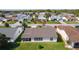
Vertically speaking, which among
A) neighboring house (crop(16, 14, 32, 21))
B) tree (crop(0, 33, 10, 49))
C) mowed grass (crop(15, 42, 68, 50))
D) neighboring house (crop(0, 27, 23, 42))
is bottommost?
mowed grass (crop(15, 42, 68, 50))

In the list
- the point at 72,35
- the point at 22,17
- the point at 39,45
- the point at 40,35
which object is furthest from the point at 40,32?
the point at 72,35

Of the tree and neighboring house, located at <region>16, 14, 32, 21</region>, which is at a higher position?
neighboring house, located at <region>16, 14, 32, 21</region>

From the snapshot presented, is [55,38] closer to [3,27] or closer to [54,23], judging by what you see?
[54,23]

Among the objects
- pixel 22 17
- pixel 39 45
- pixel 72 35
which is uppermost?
pixel 22 17

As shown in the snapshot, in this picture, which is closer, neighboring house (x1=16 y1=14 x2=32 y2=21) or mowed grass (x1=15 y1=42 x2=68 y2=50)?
mowed grass (x1=15 y1=42 x2=68 y2=50)

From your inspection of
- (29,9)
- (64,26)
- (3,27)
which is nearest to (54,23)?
(64,26)

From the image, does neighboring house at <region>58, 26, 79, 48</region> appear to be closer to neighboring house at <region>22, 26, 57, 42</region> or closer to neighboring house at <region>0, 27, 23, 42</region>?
neighboring house at <region>22, 26, 57, 42</region>

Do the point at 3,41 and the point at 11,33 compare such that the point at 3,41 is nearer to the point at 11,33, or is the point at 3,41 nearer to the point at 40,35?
the point at 11,33

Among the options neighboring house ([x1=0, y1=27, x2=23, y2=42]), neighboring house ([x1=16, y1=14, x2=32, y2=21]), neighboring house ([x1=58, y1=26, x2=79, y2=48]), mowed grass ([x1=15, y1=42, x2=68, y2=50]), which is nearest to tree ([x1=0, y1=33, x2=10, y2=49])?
neighboring house ([x1=0, y1=27, x2=23, y2=42])
